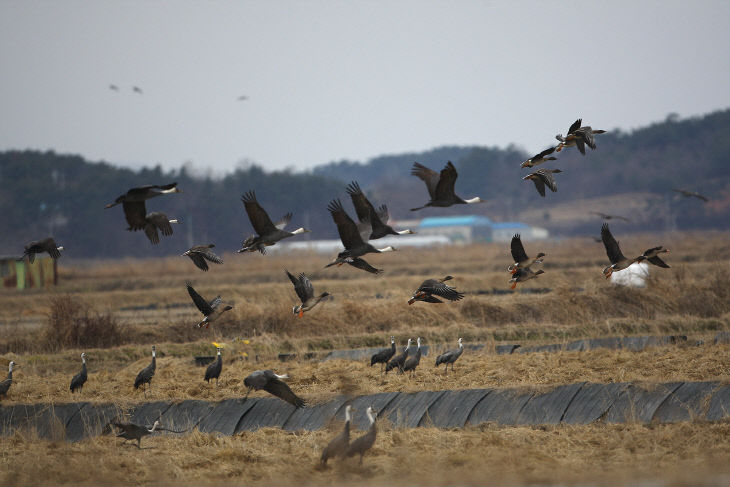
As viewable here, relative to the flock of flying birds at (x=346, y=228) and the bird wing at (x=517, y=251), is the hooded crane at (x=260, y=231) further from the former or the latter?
the bird wing at (x=517, y=251)

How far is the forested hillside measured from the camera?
103 meters

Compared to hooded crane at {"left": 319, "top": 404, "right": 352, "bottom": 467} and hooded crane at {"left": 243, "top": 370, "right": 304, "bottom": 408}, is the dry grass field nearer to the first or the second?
hooded crane at {"left": 319, "top": 404, "right": 352, "bottom": 467}

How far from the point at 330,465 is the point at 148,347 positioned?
542 inches

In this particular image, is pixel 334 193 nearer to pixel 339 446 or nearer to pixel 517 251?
pixel 517 251

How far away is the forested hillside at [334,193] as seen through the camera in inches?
4070

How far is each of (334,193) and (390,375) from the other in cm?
10041

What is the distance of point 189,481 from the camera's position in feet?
37.7

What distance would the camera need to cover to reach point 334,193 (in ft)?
387

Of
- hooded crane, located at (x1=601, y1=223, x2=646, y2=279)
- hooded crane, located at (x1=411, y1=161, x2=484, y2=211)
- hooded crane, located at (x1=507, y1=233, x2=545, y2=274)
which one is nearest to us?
hooded crane, located at (x1=411, y1=161, x2=484, y2=211)

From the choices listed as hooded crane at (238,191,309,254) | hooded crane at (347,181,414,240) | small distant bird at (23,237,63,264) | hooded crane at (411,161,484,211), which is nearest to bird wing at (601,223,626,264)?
hooded crane at (411,161,484,211)

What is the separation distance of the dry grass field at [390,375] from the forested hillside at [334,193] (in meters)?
61.5

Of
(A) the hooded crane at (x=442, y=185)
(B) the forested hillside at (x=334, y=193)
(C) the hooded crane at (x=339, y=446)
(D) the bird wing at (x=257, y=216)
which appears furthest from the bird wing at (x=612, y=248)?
(B) the forested hillside at (x=334, y=193)

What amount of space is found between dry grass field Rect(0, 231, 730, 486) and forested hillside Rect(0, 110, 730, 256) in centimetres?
6148

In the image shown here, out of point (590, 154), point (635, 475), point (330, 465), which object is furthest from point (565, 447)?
point (590, 154)
